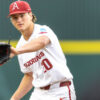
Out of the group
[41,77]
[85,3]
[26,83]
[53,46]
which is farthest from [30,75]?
[85,3]

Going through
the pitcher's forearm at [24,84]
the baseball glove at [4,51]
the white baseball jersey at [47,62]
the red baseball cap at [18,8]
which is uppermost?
the red baseball cap at [18,8]

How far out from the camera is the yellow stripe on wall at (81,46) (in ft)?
12.2

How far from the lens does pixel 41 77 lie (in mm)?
3018

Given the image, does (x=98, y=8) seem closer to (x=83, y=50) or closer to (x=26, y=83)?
(x=83, y=50)

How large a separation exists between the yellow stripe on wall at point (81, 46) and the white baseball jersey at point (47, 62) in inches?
30.9

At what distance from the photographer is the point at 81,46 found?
3.81 meters

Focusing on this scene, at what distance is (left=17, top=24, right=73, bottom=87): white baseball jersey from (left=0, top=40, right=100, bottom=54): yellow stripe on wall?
0.78 meters

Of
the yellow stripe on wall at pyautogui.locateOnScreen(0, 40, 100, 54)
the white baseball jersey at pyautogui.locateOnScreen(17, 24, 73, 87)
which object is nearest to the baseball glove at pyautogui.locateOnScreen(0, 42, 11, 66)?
the white baseball jersey at pyautogui.locateOnScreen(17, 24, 73, 87)

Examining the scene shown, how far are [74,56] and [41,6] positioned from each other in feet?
2.30

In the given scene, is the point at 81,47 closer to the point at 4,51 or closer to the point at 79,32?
the point at 79,32

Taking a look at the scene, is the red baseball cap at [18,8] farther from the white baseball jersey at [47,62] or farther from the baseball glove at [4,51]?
the baseball glove at [4,51]

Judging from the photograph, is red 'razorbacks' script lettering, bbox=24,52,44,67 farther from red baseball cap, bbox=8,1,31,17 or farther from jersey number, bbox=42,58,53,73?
red baseball cap, bbox=8,1,31,17

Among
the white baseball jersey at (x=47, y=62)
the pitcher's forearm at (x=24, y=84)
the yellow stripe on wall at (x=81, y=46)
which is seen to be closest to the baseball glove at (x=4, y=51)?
the white baseball jersey at (x=47, y=62)

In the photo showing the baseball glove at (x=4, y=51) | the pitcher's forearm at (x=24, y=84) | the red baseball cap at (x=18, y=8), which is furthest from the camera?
the pitcher's forearm at (x=24, y=84)
